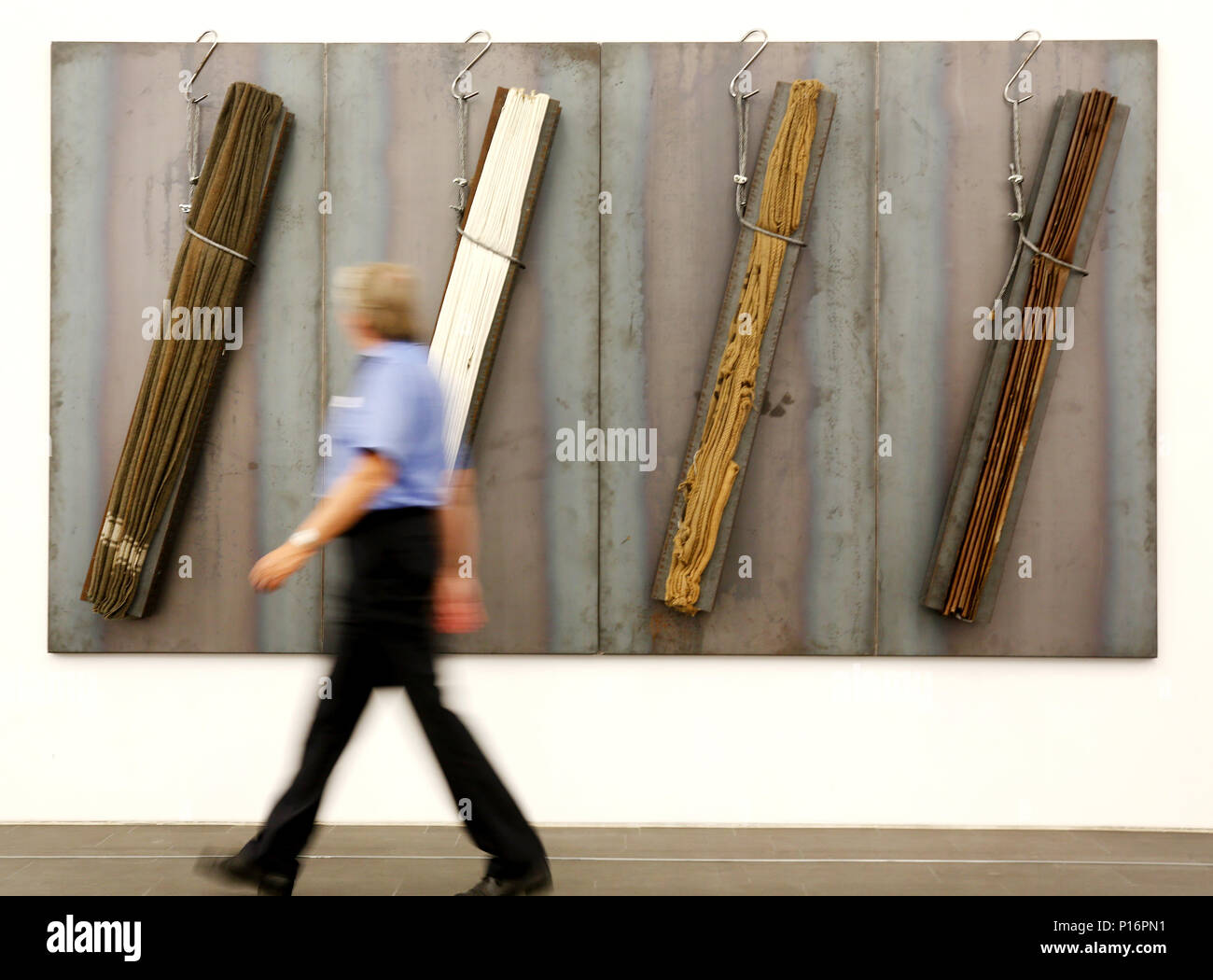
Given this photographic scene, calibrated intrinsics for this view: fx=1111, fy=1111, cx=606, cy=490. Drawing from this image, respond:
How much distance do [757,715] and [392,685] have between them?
1.51 metres

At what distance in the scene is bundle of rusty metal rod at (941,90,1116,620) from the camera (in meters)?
3.71

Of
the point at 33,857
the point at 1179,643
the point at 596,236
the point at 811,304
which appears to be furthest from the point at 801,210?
the point at 33,857

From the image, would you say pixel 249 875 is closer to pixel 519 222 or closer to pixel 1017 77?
pixel 519 222

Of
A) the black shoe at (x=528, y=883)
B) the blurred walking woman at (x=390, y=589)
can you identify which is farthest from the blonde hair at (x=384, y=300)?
the black shoe at (x=528, y=883)

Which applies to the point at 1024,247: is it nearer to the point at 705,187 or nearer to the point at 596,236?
the point at 705,187

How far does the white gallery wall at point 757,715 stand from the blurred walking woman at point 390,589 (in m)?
1.01

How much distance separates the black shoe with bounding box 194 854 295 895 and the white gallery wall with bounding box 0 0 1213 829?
100 centimetres

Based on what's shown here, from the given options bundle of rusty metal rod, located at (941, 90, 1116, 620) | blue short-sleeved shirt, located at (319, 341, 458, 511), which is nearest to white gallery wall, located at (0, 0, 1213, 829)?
bundle of rusty metal rod, located at (941, 90, 1116, 620)

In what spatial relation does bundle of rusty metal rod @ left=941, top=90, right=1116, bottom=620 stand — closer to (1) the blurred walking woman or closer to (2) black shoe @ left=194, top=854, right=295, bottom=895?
(1) the blurred walking woman

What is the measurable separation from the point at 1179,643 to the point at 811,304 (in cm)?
172

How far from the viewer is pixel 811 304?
3.81 metres

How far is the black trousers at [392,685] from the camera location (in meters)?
2.74

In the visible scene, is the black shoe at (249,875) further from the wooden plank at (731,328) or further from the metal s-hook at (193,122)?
the metal s-hook at (193,122)

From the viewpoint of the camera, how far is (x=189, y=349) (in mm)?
3791
